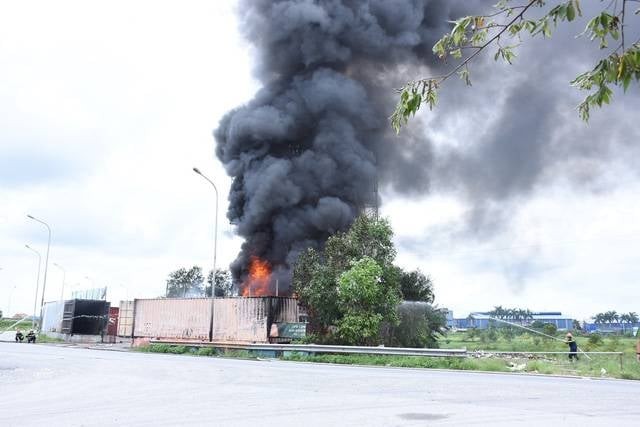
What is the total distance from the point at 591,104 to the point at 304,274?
94.7ft

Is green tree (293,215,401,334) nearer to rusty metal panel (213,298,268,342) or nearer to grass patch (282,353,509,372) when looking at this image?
rusty metal panel (213,298,268,342)

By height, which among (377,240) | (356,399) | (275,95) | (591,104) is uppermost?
(275,95)

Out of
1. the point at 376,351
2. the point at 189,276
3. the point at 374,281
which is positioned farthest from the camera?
the point at 189,276

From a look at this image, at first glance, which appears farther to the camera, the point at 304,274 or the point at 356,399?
the point at 304,274

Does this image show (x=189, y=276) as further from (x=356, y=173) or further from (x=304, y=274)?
(x=304, y=274)

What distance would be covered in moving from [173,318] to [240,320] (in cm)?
594

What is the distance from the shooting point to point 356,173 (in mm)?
54844

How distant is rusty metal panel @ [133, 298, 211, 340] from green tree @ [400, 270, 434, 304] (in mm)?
16009

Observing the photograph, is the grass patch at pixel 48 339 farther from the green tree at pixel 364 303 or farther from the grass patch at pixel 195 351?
the green tree at pixel 364 303

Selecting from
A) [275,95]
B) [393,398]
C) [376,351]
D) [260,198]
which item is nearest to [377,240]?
[376,351]

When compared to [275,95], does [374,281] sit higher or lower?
lower

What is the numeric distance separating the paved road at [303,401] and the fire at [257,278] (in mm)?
38186

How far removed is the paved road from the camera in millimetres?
7633

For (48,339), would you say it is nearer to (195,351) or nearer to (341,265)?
(195,351)
